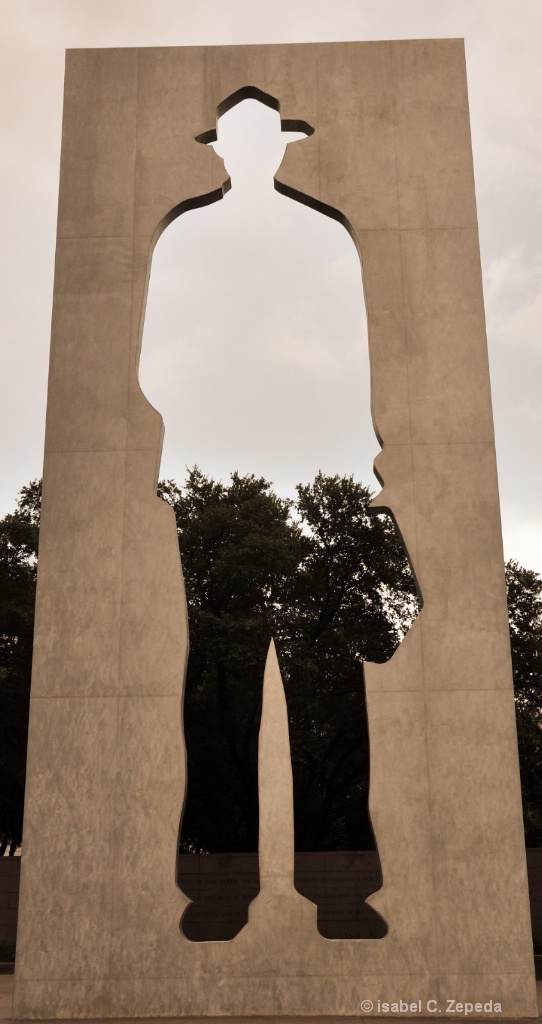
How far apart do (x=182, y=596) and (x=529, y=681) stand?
1625cm

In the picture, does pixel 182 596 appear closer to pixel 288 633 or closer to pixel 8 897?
pixel 8 897

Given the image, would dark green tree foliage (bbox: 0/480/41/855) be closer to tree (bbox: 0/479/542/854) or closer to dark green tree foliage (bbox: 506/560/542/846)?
tree (bbox: 0/479/542/854)

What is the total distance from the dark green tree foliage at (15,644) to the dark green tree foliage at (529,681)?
1248 centimetres

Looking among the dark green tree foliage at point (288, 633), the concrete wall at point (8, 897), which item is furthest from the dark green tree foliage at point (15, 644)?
the dark green tree foliage at point (288, 633)

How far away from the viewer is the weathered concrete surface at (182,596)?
36.9 ft

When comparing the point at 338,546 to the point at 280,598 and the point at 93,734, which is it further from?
the point at 93,734

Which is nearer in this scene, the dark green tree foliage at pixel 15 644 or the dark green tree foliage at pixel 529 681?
the dark green tree foliage at pixel 15 644

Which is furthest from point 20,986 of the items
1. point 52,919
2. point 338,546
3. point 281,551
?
point 338,546

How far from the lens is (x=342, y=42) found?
575 inches

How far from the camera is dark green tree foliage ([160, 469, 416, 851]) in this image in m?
24.7

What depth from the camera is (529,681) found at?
85.9ft

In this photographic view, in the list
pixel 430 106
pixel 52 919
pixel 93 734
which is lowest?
pixel 52 919

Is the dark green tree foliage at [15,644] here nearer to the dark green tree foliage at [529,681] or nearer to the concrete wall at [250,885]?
the concrete wall at [250,885]

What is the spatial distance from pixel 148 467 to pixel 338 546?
1451 centimetres
